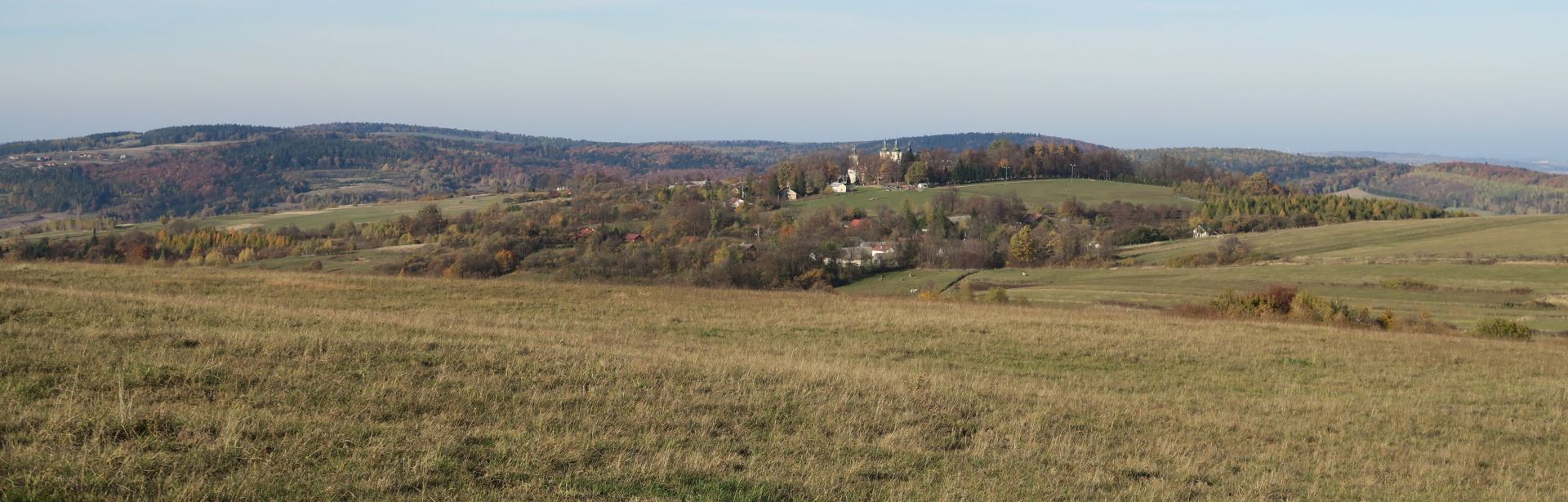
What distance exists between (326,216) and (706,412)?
344 feet

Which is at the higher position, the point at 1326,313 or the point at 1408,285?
the point at 1326,313

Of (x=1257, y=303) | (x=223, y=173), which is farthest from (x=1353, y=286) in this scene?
(x=223, y=173)

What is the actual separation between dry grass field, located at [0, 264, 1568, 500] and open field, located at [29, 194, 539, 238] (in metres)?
80.1

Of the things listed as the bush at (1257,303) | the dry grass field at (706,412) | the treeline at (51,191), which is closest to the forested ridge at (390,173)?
the treeline at (51,191)

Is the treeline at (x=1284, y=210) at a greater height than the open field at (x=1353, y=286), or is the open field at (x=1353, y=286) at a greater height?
the treeline at (x=1284, y=210)

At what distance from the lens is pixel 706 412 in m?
9.45

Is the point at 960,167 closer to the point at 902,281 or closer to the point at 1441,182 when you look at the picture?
the point at 902,281

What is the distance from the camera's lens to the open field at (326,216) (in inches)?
3614

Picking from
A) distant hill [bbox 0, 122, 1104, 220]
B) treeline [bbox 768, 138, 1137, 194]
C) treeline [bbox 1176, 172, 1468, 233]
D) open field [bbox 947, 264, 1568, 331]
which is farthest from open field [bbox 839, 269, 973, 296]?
distant hill [bbox 0, 122, 1104, 220]

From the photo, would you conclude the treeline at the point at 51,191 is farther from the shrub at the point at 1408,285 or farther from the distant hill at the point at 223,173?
the shrub at the point at 1408,285

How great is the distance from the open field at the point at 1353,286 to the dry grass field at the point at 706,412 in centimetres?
2394

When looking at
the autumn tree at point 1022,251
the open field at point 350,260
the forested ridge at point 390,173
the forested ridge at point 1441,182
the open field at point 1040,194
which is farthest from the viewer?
the forested ridge at point 1441,182

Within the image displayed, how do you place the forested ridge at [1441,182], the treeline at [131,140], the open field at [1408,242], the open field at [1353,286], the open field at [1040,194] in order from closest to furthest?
the open field at [1353,286] → the open field at [1408,242] → the open field at [1040,194] → the forested ridge at [1441,182] → the treeline at [131,140]

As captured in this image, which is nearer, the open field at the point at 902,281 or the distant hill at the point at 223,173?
the open field at the point at 902,281
